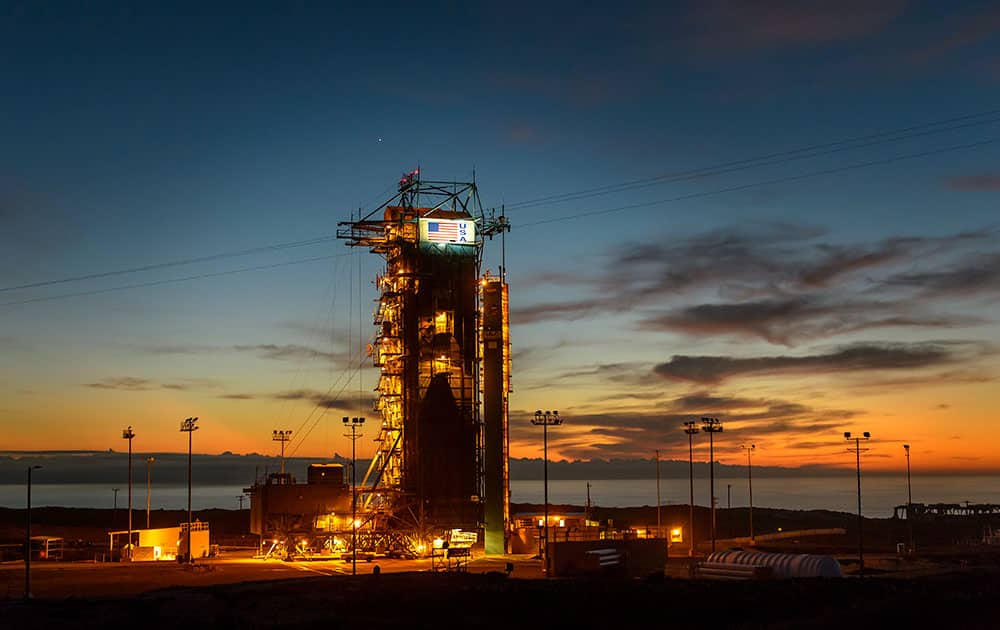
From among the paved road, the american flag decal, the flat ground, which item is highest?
the american flag decal

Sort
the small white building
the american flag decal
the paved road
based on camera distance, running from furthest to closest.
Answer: the american flag decal
the small white building
the paved road

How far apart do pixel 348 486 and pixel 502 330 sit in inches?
783

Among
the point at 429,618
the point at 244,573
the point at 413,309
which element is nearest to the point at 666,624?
the point at 429,618

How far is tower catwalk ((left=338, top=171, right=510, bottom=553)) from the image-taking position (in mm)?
94500

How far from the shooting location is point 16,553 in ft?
328

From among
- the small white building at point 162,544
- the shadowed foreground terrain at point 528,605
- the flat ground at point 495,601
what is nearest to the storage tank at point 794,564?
the flat ground at point 495,601

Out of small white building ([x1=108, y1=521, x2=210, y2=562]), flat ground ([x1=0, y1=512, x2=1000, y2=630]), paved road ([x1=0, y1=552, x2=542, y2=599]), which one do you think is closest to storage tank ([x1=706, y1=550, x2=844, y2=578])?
flat ground ([x1=0, y1=512, x2=1000, y2=630])

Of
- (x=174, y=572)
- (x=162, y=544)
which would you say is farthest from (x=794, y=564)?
(x=162, y=544)

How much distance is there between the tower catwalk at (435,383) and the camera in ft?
310

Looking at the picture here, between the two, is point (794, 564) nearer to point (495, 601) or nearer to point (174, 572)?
point (495, 601)

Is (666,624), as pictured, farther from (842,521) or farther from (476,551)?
(842,521)

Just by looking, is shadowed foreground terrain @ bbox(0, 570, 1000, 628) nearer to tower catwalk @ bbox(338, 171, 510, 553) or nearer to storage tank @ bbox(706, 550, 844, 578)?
storage tank @ bbox(706, 550, 844, 578)

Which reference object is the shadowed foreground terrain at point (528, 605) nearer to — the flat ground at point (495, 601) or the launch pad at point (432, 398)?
the flat ground at point (495, 601)

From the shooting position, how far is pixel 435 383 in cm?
9688
